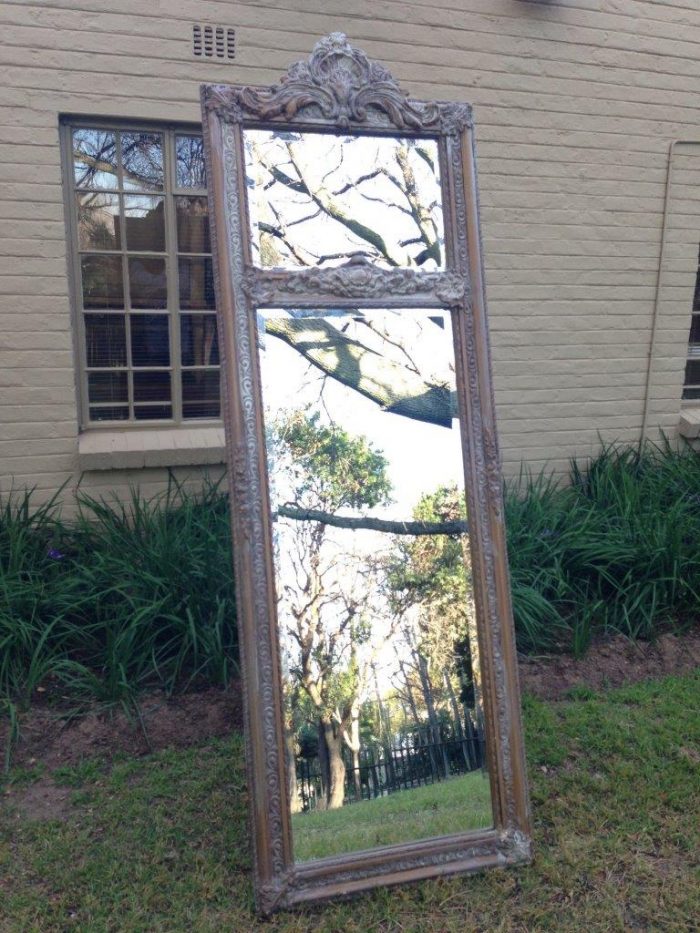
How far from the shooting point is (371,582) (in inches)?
111

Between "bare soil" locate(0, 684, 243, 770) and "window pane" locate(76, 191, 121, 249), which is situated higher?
"window pane" locate(76, 191, 121, 249)

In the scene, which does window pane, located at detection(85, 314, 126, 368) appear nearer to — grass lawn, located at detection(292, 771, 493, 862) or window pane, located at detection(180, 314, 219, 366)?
window pane, located at detection(180, 314, 219, 366)

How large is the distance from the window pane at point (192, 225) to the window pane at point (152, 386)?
81 centimetres

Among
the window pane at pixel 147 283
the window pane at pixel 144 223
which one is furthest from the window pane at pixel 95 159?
the window pane at pixel 147 283

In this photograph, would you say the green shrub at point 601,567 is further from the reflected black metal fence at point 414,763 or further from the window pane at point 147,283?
the window pane at point 147,283

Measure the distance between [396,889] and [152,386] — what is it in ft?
11.4

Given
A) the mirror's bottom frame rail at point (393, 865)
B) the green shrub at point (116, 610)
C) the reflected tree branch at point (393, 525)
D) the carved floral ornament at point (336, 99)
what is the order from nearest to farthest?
1. the mirror's bottom frame rail at point (393, 865)
2. the carved floral ornament at point (336, 99)
3. the reflected tree branch at point (393, 525)
4. the green shrub at point (116, 610)

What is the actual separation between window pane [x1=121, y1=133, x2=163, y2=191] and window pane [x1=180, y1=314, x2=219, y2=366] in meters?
0.82

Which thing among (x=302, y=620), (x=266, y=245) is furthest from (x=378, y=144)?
(x=302, y=620)

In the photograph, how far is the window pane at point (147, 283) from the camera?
5.06 metres

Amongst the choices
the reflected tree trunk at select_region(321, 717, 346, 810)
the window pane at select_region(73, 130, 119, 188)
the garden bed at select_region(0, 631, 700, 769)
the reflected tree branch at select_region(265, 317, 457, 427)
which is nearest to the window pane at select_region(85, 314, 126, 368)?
the window pane at select_region(73, 130, 119, 188)

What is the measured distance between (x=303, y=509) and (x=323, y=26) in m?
3.75

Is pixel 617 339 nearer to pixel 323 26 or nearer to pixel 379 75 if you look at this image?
pixel 323 26

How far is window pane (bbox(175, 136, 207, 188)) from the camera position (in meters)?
5.01
